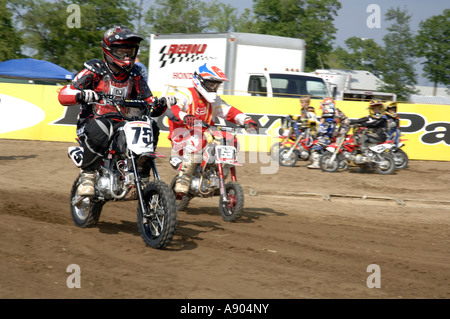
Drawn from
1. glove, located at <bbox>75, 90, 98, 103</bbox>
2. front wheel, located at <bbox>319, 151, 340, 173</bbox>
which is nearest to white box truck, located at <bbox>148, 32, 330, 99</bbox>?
front wheel, located at <bbox>319, 151, 340, 173</bbox>

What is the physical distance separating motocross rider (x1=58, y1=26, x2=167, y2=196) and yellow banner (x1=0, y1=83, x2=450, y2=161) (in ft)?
33.9

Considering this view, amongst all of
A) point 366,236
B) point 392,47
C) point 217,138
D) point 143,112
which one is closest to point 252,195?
point 217,138

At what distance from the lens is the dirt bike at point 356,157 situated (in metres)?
14.8

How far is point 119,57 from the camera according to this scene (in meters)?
6.39

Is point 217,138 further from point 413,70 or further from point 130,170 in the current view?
point 413,70

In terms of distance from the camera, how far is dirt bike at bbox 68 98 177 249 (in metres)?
5.60

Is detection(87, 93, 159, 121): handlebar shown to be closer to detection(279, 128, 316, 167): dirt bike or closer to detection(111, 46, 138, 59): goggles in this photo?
detection(111, 46, 138, 59): goggles

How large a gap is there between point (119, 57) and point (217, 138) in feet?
7.20

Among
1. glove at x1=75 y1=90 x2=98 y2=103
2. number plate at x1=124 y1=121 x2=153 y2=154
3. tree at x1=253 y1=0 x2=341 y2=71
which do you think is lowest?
number plate at x1=124 y1=121 x2=153 y2=154

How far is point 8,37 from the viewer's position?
36.1 meters

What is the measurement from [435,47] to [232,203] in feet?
135

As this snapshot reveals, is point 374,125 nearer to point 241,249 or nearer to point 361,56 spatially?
point 241,249

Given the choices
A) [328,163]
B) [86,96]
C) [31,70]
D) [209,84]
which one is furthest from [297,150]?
[31,70]

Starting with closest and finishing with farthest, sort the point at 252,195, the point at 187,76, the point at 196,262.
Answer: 1. the point at 196,262
2. the point at 252,195
3. the point at 187,76
